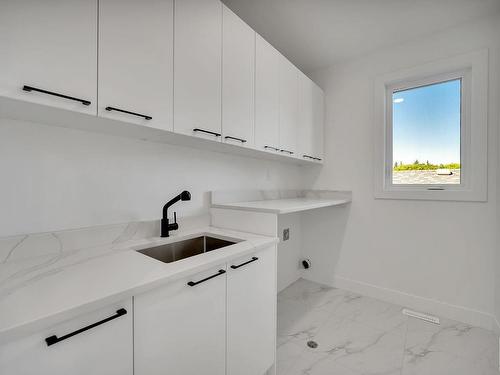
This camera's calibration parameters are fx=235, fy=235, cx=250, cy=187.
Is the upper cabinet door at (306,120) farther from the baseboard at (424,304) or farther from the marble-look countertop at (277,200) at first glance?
the baseboard at (424,304)

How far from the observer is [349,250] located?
2562mm

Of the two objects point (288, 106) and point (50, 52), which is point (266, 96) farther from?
point (50, 52)

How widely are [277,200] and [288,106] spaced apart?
0.89m

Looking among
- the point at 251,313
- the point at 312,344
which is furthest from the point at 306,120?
the point at 312,344

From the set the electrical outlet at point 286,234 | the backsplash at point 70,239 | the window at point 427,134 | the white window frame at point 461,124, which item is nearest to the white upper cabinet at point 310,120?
the white window frame at point 461,124

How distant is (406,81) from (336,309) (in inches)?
89.2

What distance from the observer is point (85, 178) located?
3.82 ft

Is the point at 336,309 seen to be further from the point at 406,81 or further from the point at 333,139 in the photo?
the point at 406,81

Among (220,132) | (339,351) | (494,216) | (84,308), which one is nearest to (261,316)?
(339,351)

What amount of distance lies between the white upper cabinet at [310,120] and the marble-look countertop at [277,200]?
0.44 m

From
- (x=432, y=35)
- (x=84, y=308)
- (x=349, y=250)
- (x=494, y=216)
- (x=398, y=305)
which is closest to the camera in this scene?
(x=84, y=308)

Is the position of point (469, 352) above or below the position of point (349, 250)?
below

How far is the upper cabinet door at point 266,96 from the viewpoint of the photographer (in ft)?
5.46

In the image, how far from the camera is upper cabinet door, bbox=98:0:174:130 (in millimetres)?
925
